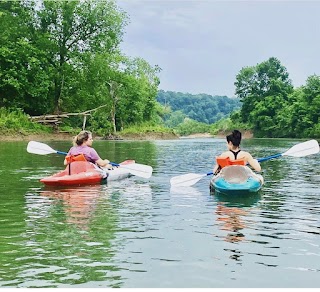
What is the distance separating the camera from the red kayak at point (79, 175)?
10352mm

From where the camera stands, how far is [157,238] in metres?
5.90

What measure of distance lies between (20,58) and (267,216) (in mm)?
34365

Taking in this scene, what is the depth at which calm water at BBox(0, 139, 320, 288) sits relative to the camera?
4.45 meters

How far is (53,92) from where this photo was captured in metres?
43.8

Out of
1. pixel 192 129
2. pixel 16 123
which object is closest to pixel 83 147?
pixel 16 123

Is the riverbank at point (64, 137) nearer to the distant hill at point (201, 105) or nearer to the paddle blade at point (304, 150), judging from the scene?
the paddle blade at point (304, 150)

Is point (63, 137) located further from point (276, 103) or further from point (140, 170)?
point (276, 103)

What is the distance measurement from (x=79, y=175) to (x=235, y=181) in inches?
120

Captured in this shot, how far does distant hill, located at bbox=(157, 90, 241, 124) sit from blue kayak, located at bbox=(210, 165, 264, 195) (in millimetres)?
143029

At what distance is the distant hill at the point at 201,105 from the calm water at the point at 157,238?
143882 millimetres

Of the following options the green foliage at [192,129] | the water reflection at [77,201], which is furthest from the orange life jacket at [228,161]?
the green foliage at [192,129]
